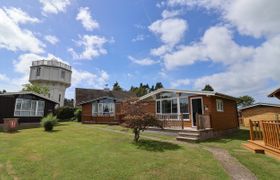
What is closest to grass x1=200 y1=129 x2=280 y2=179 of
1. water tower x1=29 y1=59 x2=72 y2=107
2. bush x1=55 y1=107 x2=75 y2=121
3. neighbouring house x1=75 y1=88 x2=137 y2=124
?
neighbouring house x1=75 y1=88 x2=137 y2=124

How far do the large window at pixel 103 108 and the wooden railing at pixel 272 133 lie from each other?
17.8 metres

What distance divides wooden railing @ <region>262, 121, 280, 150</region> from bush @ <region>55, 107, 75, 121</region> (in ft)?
93.1

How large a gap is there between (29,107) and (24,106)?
552 millimetres

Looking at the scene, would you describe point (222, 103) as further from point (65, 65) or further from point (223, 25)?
point (65, 65)

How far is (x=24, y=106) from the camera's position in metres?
20.1

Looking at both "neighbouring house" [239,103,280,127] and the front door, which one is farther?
"neighbouring house" [239,103,280,127]

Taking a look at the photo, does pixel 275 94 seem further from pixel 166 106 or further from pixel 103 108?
pixel 103 108

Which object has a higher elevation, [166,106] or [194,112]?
[166,106]

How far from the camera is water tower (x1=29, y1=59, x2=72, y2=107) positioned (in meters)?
37.6

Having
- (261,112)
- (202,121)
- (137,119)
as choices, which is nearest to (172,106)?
(202,121)

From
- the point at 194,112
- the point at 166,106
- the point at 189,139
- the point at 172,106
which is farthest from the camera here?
the point at 166,106

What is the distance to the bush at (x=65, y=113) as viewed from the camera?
99.1 feet

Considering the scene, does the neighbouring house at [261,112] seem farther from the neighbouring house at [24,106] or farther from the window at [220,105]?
the neighbouring house at [24,106]

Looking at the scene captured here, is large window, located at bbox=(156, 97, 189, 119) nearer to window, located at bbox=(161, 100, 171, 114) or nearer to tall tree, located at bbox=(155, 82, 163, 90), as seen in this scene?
window, located at bbox=(161, 100, 171, 114)
